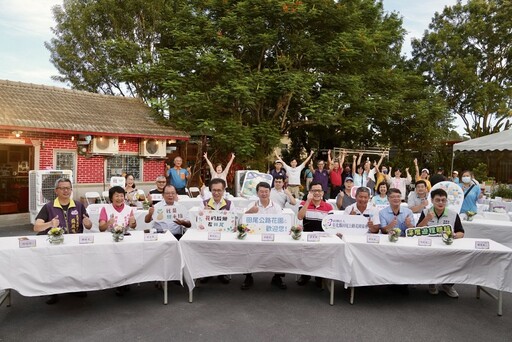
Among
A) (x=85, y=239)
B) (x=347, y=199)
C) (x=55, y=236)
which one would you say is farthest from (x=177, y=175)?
(x=55, y=236)

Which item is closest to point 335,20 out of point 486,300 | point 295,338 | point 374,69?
point 374,69

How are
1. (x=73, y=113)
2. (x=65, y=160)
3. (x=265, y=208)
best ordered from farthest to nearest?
(x=73, y=113)
(x=65, y=160)
(x=265, y=208)

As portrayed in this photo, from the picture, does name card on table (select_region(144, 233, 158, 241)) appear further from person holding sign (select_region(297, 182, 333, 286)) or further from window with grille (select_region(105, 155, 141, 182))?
window with grille (select_region(105, 155, 141, 182))

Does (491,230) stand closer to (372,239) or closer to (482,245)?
(482,245)

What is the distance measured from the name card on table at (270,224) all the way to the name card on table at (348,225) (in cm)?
53

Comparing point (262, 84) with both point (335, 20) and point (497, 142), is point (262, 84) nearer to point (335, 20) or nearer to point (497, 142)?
point (335, 20)

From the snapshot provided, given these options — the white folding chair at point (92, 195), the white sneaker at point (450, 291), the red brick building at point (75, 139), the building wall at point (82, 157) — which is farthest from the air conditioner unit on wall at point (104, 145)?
the white sneaker at point (450, 291)

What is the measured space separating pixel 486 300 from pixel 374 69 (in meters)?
13.2

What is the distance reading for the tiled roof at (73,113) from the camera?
10.1 metres

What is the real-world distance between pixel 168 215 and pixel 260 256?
1.49 m

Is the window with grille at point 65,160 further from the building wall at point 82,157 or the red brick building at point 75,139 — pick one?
the building wall at point 82,157

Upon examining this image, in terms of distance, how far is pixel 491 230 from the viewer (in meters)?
6.04

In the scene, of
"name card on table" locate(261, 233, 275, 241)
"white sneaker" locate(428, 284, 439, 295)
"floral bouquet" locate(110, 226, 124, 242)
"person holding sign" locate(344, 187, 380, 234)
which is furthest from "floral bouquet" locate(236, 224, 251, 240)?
"white sneaker" locate(428, 284, 439, 295)

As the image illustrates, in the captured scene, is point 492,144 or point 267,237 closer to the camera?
point 267,237
